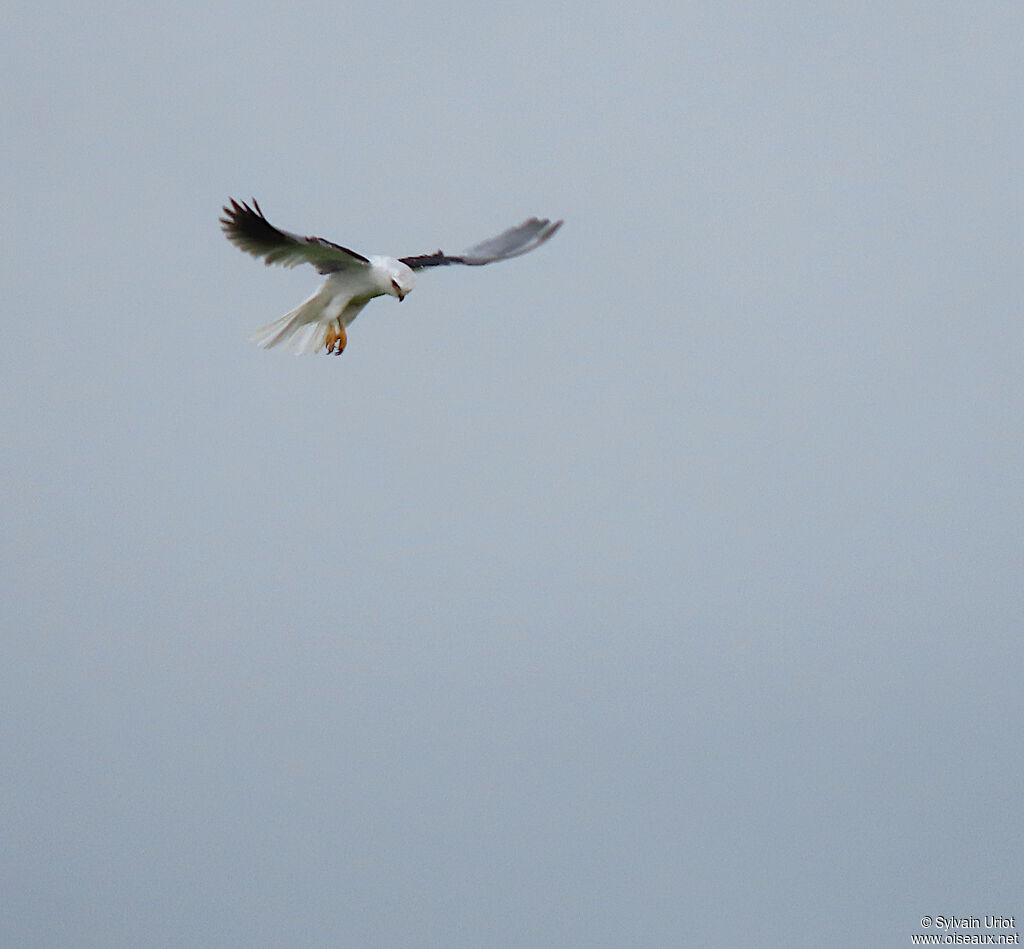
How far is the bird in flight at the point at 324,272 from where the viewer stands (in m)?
15.6

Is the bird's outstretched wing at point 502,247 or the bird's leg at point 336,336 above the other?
the bird's outstretched wing at point 502,247

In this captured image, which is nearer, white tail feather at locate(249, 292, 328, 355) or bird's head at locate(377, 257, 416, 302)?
bird's head at locate(377, 257, 416, 302)

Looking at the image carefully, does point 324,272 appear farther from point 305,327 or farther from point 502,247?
point 502,247

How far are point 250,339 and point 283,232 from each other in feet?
5.21

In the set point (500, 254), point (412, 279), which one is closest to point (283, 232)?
point (412, 279)

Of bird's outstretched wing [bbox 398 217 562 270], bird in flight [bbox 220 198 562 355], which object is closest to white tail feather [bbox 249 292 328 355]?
bird in flight [bbox 220 198 562 355]

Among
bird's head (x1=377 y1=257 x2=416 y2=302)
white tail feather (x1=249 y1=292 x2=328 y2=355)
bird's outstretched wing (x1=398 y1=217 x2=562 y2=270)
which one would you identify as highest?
bird's outstretched wing (x1=398 y1=217 x2=562 y2=270)

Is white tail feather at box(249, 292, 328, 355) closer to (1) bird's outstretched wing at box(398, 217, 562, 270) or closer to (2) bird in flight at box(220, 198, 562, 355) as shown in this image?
(2) bird in flight at box(220, 198, 562, 355)

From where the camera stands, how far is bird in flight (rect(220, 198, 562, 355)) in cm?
1559

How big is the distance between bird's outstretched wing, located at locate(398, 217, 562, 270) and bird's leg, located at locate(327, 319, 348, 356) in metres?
0.91

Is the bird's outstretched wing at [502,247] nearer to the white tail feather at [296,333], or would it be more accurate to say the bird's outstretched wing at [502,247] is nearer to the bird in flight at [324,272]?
the bird in flight at [324,272]

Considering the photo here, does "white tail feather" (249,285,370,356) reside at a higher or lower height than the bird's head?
lower

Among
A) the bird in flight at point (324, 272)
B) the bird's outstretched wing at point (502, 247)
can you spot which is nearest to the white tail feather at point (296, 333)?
the bird in flight at point (324, 272)

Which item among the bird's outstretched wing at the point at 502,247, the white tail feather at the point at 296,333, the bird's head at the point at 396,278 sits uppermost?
the bird's outstretched wing at the point at 502,247
